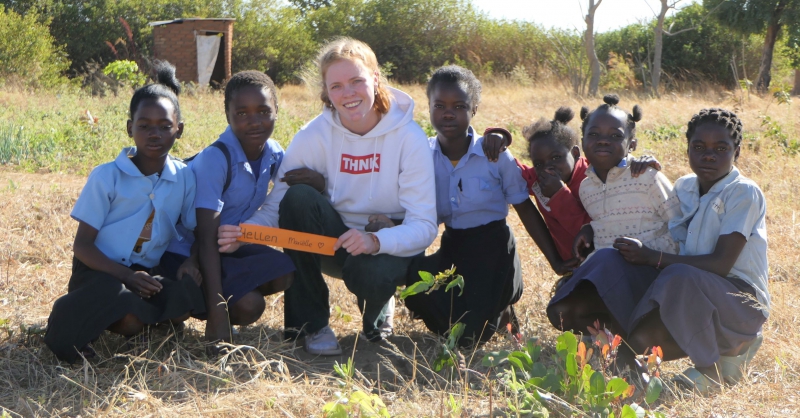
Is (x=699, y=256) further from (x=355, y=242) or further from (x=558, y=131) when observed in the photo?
(x=355, y=242)

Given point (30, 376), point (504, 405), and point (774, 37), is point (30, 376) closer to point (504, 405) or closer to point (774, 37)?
Result: point (504, 405)

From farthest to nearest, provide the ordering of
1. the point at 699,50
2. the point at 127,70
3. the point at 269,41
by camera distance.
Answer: the point at 699,50, the point at 269,41, the point at 127,70

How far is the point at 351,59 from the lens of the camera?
10.1ft

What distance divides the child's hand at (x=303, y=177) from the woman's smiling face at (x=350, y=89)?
29 cm

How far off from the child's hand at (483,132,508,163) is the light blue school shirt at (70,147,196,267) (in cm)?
127

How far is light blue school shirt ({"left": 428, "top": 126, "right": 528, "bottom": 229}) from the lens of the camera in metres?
3.23

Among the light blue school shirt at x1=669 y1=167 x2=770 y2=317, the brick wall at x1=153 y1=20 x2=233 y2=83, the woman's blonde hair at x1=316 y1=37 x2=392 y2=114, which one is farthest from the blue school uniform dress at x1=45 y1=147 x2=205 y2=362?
the brick wall at x1=153 y1=20 x2=233 y2=83

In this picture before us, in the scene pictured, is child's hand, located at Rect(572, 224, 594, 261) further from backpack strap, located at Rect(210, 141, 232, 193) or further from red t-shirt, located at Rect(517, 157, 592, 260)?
backpack strap, located at Rect(210, 141, 232, 193)

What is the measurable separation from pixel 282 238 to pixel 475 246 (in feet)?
2.78

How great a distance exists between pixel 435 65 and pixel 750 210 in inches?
866

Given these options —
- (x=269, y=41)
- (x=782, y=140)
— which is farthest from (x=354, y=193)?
(x=269, y=41)

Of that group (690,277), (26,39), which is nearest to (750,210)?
(690,277)

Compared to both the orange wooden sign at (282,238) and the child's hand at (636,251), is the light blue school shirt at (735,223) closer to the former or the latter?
the child's hand at (636,251)

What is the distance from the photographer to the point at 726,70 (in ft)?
74.7
